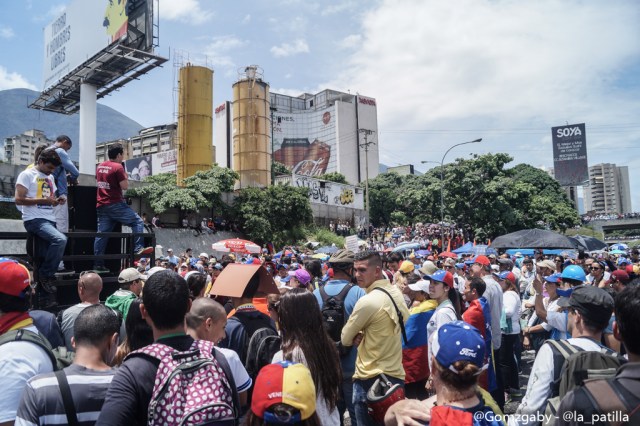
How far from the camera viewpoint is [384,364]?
12.8 feet

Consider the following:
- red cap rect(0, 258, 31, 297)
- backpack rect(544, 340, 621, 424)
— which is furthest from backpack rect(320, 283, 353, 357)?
red cap rect(0, 258, 31, 297)

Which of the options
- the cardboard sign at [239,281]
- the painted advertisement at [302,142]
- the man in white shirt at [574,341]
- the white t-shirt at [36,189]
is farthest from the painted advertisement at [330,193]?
the man in white shirt at [574,341]

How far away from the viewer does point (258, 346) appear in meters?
3.44

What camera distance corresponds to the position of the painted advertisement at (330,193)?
45278 mm

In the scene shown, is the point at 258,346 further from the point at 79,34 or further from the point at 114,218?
the point at 79,34

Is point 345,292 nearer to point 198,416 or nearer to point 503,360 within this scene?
point 198,416

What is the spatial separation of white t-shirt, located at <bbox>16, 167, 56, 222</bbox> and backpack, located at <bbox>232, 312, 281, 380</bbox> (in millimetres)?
2804

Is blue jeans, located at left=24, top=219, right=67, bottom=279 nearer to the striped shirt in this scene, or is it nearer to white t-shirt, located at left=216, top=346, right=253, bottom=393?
the striped shirt

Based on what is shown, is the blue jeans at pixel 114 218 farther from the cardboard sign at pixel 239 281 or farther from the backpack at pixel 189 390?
the backpack at pixel 189 390

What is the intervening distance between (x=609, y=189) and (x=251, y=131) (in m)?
150

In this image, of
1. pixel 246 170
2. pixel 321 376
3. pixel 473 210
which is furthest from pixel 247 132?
pixel 321 376

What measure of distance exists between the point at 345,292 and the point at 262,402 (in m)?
2.64

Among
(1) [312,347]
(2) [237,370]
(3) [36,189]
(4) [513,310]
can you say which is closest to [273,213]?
(4) [513,310]

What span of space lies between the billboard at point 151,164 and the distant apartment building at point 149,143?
28.7 feet
